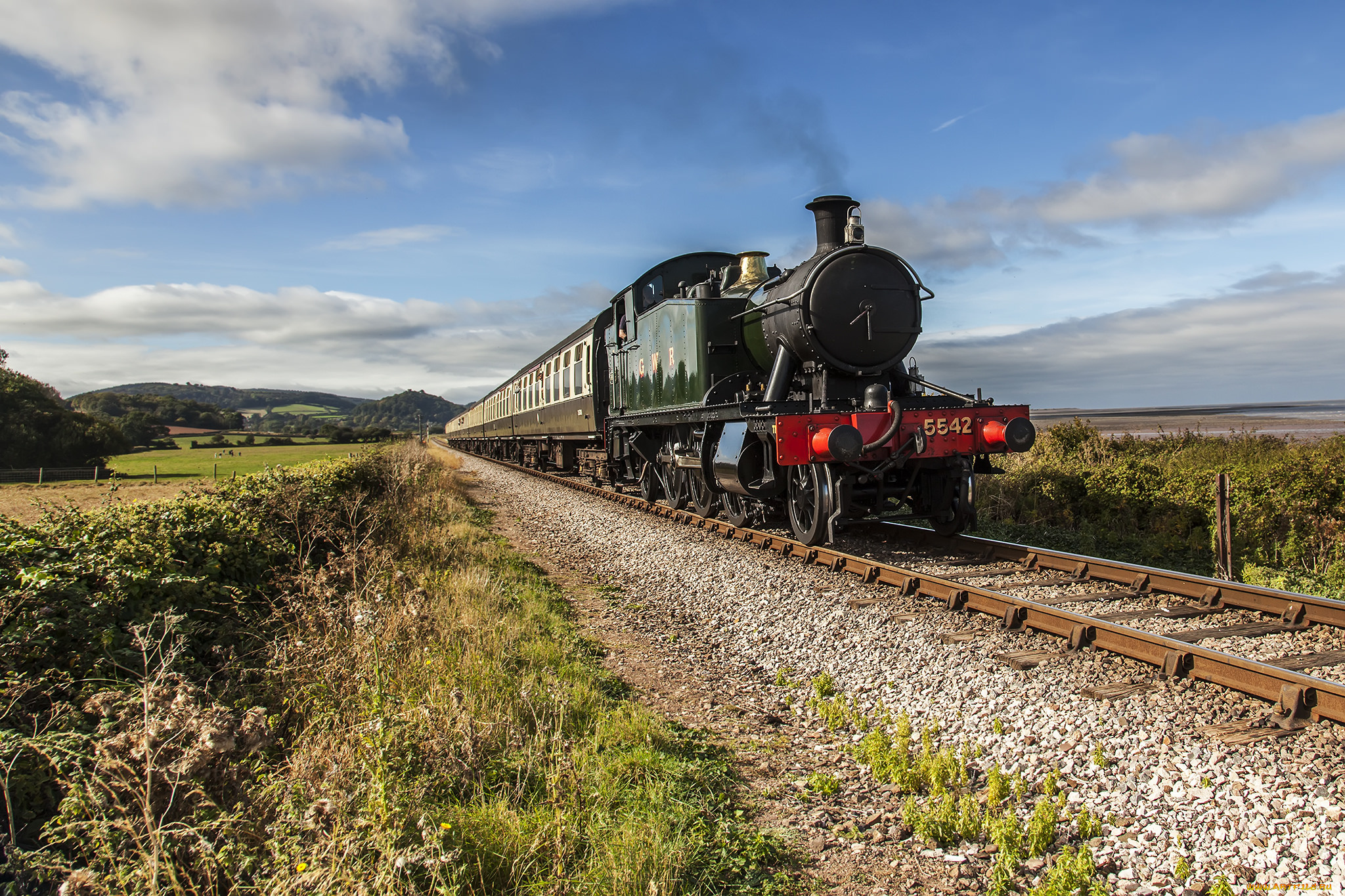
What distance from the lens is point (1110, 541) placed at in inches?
348

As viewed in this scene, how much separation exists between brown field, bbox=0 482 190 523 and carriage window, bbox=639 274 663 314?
7.32m

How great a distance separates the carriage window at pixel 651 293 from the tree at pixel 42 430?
37.4 feet

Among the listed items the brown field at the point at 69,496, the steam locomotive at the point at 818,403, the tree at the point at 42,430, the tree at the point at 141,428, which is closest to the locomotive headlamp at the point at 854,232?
the steam locomotive at the point at 818,403

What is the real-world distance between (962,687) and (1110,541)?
18.8ft

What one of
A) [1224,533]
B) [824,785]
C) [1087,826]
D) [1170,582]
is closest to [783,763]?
[824,785]

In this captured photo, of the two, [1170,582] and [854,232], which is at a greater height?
[854,232]

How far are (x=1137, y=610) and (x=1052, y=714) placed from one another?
7.29 ft

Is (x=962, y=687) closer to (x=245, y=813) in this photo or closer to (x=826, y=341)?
(x=245, y=813)

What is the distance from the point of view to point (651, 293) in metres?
12.4

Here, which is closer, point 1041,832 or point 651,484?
point 1041,832

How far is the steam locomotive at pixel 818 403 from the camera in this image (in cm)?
766

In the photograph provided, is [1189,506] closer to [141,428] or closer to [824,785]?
[824,785]

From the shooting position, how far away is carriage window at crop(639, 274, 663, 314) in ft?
40.2

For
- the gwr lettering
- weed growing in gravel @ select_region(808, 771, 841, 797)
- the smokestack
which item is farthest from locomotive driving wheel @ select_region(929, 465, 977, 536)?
weed growing in gravel @ select_region(808, 771, 841, 797)
